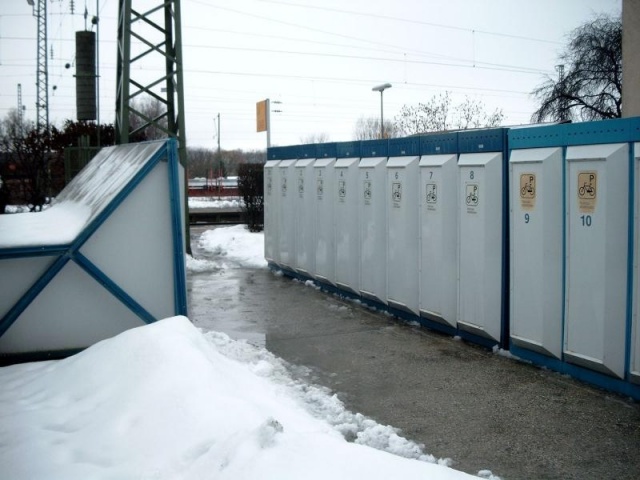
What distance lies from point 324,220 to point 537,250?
211 inches

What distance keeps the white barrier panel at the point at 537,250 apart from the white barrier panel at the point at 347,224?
12.1ft

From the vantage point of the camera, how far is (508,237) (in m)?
7.96

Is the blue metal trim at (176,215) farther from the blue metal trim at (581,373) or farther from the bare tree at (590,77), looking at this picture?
the bare tree at (590,77)

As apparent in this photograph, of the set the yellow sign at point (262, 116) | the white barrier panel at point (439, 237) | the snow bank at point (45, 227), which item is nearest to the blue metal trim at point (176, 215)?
the snow bank at point (45, 227)

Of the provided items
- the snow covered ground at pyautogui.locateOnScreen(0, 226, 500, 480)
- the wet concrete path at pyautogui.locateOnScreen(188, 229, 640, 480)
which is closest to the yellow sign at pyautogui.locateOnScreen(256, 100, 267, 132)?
the wet concrete path at pyautogui.locateOnScreen(188, 229, 640, 480)

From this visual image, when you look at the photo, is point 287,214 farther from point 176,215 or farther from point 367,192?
point 176,215

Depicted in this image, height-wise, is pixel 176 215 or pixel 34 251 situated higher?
pixel 176 215

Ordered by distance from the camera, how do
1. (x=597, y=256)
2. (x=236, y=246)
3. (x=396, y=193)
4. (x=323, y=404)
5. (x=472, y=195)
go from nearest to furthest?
(x=323, y=404), (x=597, y=256), (x=472, y=195), (x=396, y=193), (x=236, y=246)

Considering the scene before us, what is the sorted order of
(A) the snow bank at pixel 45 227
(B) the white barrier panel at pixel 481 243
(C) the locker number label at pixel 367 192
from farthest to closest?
1. (C) the locker number label at pixel 367 192
2. (B) the white barrier panel at pixel 481 243
3. (A) the snow bank at pixel 45 227

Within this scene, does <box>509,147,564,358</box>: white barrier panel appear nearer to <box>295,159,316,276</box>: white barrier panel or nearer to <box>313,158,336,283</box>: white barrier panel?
<box>313,158,336,283</box>: white barrier panel

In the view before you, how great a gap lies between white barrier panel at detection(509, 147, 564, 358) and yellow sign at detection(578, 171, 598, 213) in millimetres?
293

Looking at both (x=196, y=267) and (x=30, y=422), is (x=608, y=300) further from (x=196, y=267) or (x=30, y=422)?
(x=196, y=267)

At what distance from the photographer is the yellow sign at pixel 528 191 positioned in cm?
736

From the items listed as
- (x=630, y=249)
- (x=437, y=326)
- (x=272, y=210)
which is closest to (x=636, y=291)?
(x=630, y=249)
